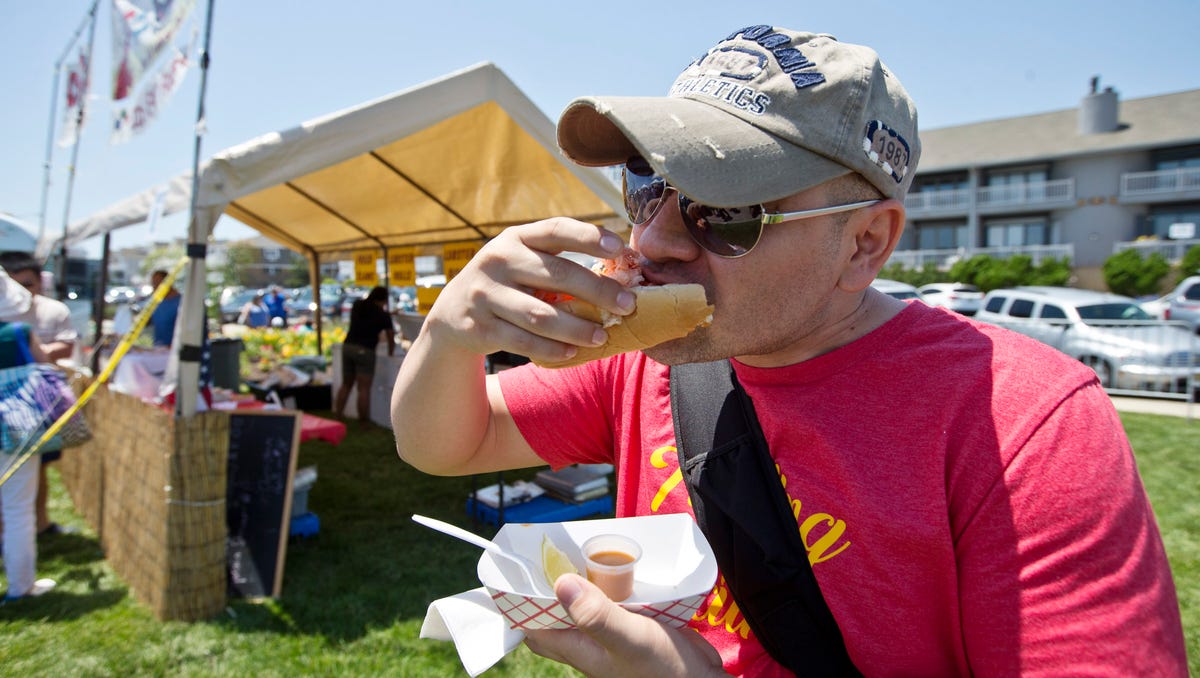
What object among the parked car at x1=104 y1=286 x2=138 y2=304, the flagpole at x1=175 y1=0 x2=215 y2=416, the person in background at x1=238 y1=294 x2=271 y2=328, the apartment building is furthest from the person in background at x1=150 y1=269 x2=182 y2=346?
the apartment building

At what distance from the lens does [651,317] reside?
131cm

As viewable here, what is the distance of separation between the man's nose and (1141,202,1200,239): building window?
44.9 m

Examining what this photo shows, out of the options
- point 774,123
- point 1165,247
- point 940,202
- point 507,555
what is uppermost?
point 940,202

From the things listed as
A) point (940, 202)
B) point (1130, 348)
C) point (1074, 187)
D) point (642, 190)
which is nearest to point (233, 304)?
A: point (1130, 348)

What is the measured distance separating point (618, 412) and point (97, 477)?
6.06 meters

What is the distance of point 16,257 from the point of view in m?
5.48

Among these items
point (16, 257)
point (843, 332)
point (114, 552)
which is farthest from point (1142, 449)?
point (16, 257)

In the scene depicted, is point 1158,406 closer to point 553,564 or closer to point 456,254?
point 456,254

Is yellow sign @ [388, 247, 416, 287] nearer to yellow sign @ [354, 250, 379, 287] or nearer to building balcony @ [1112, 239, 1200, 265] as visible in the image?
yellow sign @ [354, 250, 379, 287]

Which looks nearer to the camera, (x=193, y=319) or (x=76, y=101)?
(x=193, y=319)

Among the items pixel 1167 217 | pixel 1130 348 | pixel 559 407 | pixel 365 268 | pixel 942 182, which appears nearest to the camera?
pixel 559 407

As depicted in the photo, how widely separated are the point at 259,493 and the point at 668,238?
4418 mm

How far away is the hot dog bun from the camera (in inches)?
51.6

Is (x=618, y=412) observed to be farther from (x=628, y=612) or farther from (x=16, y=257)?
(x=16, y=257)
